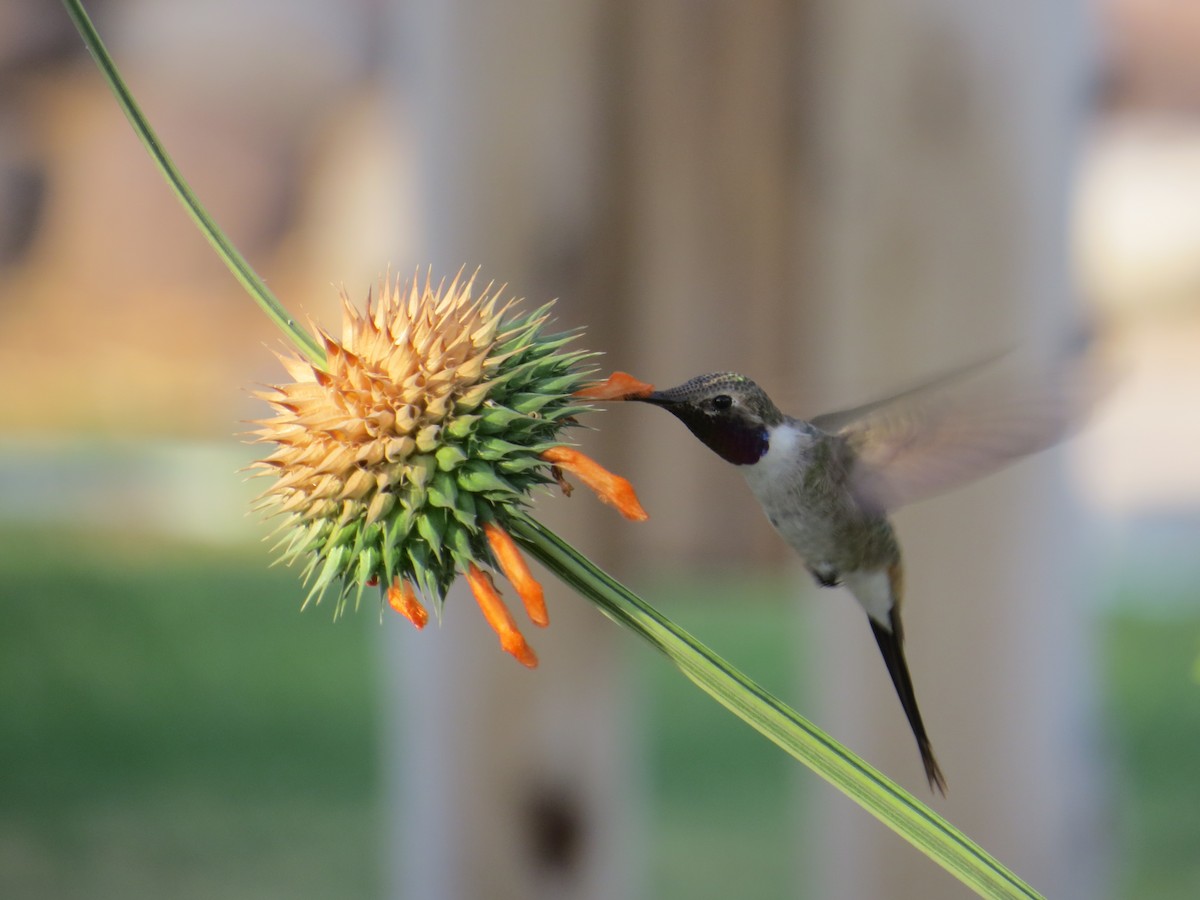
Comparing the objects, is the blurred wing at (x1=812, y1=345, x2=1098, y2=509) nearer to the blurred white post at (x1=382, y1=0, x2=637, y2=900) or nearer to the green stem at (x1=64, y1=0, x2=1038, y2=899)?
the green stem at (x1=64, y1=0, x2=1038, y2=899)

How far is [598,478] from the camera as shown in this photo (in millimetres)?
607

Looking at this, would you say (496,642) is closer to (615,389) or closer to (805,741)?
(615,389)

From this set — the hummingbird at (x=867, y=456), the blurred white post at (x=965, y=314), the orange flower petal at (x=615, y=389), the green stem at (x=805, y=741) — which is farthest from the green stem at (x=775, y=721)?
the blurred white post at (x=965, y=314)

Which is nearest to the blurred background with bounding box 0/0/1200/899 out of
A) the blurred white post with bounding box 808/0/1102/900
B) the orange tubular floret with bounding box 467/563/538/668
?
the blurred white post with bounding box 808/0/1102/900

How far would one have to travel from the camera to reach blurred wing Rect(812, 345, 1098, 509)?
798 mm

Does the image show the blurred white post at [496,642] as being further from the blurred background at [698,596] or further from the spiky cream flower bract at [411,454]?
the spiky cream flower bract at [411,454]

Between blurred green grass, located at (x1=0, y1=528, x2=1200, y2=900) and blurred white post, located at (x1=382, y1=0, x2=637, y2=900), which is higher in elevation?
blurred white post, located at (x1=382, y1=0, x2=637, y2=900)

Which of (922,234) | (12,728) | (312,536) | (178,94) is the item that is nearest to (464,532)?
(312,536)

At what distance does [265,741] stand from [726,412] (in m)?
3.07

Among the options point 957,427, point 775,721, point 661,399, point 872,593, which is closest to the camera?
point 775,721

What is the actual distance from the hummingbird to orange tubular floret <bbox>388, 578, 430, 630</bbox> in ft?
0.73

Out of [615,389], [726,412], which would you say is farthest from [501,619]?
[726,412]

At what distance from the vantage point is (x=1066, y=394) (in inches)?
31.3

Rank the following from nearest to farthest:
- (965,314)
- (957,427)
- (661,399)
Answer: (661,399), (957,427), (965,314)
